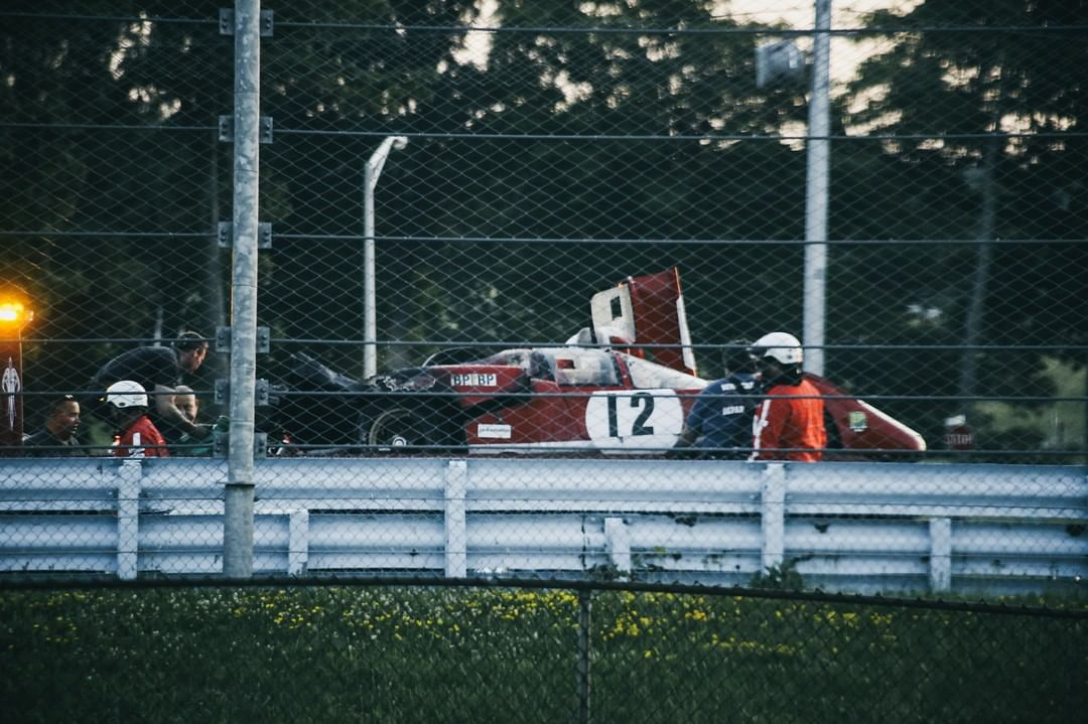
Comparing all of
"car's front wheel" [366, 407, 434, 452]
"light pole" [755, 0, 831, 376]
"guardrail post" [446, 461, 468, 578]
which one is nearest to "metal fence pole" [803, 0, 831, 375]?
"light pole" [755, 0, 831, 376]

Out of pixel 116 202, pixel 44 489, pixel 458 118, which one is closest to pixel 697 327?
pixel 458 118

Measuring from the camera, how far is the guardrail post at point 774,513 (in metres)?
6.77

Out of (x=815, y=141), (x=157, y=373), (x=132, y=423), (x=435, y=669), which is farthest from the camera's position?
(x=157, y=373)

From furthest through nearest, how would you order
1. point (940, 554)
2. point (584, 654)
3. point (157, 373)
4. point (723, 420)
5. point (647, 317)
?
point (647, 317), point (157, 373), point (723, 420), point (940, 554), point (584, 654)

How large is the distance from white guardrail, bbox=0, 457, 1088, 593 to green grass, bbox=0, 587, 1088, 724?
6.13ft

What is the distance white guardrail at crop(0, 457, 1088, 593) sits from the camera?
648cm

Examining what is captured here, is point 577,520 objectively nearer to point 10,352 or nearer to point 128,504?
point 128,504

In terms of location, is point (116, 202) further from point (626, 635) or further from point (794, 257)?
point (626, 635)

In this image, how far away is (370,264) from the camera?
6844 mm

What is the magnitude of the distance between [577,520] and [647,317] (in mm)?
5446

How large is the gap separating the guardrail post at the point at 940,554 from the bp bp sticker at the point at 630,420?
291 centimetres

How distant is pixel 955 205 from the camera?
10.1m

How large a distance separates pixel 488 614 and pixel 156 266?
6.85 metres

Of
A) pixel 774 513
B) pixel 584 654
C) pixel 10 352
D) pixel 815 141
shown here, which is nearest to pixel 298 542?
pixel 10 352
